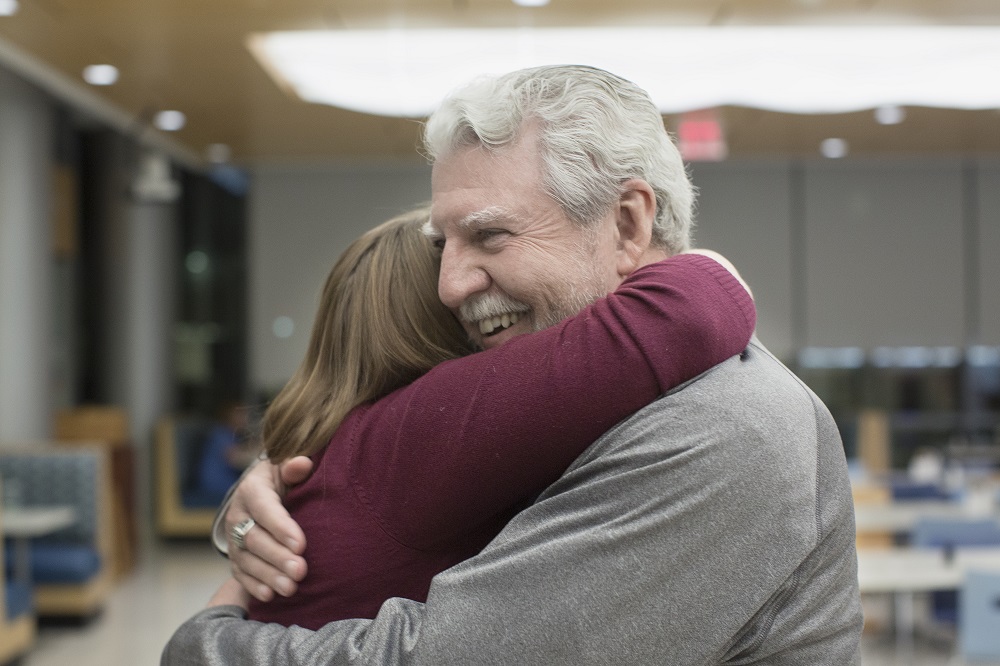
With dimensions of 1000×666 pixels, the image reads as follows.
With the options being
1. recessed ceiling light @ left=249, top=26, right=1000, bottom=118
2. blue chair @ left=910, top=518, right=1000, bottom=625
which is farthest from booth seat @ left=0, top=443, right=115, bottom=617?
blue chair @ left=910, top=518, right=1000, bottom=625

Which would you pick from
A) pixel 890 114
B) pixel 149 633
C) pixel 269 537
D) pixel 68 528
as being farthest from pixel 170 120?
pixel 269 537

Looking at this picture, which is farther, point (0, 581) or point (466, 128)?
point (0, 581)

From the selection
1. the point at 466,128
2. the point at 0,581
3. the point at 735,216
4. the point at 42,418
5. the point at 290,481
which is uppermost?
the point at 735,216

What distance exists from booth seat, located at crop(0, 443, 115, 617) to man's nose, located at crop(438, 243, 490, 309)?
240 inches

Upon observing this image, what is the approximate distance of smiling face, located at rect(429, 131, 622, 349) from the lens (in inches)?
48.0

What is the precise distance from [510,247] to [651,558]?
44 cm

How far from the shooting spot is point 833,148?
9539mm

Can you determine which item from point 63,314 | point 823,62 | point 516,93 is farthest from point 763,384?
point 63,314

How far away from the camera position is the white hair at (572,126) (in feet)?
3.99

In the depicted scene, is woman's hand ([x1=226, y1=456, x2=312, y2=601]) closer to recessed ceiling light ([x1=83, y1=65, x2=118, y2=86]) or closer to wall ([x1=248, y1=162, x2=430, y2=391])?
recessed ceiling light ([x1=83, y1=65, x2=118, y2=86])

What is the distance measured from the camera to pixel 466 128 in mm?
1247

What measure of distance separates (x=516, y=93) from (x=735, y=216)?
982cm

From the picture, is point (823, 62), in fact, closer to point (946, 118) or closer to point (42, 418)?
point (946, 118)

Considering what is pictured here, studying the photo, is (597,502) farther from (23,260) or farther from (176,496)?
(176,496)
